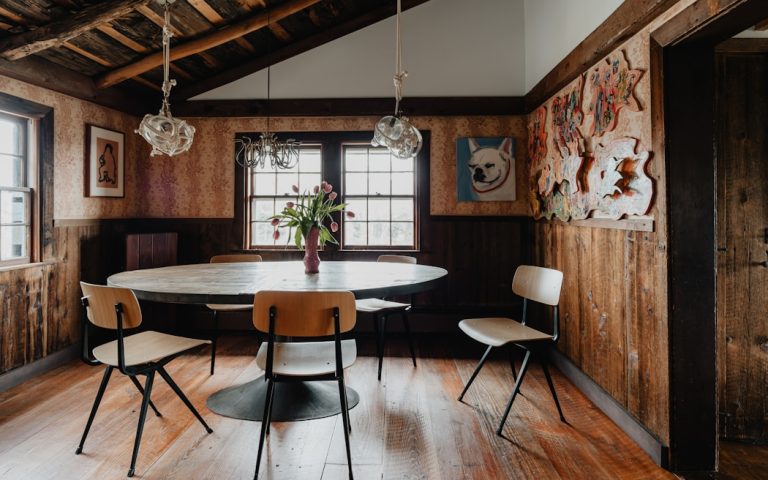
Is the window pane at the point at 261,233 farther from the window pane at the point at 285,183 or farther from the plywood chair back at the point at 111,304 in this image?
the plywood chair back at the point at 111,304

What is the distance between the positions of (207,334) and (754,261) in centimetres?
477

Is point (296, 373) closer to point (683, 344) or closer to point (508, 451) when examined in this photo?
point (508, 451)

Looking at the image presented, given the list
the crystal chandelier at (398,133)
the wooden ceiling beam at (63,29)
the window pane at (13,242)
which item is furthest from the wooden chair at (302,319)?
the window pane at (13,242)

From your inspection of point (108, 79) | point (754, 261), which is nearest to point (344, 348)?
point (754, 261)

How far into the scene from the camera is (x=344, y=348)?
245 cm

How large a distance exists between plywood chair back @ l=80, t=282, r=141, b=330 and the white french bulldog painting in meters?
3.33

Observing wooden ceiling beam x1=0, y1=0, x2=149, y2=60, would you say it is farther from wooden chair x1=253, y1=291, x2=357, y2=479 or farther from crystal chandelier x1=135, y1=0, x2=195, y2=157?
wooden chair x1=253, y1=291, x2=357, y2=479

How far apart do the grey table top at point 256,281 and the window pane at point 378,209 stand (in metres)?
1.52

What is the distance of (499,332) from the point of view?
2787 millimetres

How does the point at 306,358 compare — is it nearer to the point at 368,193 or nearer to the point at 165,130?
the point at 165,130

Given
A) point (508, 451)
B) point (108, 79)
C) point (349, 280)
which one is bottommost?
point (508, 451)

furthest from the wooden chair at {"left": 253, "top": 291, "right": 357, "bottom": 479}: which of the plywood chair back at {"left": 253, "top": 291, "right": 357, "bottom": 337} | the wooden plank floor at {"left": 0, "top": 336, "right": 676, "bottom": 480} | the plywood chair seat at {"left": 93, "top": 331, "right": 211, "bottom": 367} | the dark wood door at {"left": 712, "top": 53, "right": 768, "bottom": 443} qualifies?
the dark wood door at {"left": 712, "top": 53, "right": 768, "bottom": 443}

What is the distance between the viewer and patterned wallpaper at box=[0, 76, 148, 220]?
3637mm

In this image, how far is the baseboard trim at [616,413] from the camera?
7.41ft
